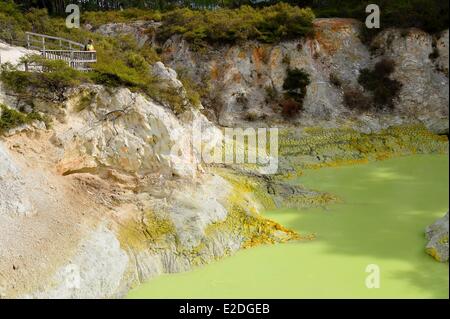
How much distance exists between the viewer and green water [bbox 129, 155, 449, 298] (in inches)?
417

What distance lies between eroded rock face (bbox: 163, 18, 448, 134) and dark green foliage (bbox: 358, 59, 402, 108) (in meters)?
0.39

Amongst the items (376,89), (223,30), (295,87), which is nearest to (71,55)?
(223,30)

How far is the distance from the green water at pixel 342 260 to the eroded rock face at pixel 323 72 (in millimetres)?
10147

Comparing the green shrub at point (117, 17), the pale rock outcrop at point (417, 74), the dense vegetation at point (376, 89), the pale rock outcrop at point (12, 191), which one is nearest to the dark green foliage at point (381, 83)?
the dense vegetation at point (376, 89)

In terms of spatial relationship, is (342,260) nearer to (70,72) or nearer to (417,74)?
(70,72)

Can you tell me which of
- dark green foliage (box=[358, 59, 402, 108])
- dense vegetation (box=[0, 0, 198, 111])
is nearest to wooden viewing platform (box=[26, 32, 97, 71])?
dense vegetation (box=[0, 0, 198, 111])

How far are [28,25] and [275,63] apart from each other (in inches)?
568

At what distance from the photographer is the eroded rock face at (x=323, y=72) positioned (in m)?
26.5

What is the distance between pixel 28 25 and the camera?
2077 cm

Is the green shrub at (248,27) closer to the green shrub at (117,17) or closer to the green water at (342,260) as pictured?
the green shrub at (117,17)

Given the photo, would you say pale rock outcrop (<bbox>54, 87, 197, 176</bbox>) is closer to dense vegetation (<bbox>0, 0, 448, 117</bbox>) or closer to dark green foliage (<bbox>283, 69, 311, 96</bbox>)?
dense vegetation (<bbox>0, 0, 448, 117</bbox>)

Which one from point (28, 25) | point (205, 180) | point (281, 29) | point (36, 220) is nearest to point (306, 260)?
point (205, 180)

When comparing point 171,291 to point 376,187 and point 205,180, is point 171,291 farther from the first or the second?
point 376,187

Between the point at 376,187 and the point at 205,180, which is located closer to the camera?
the point at 205,180
